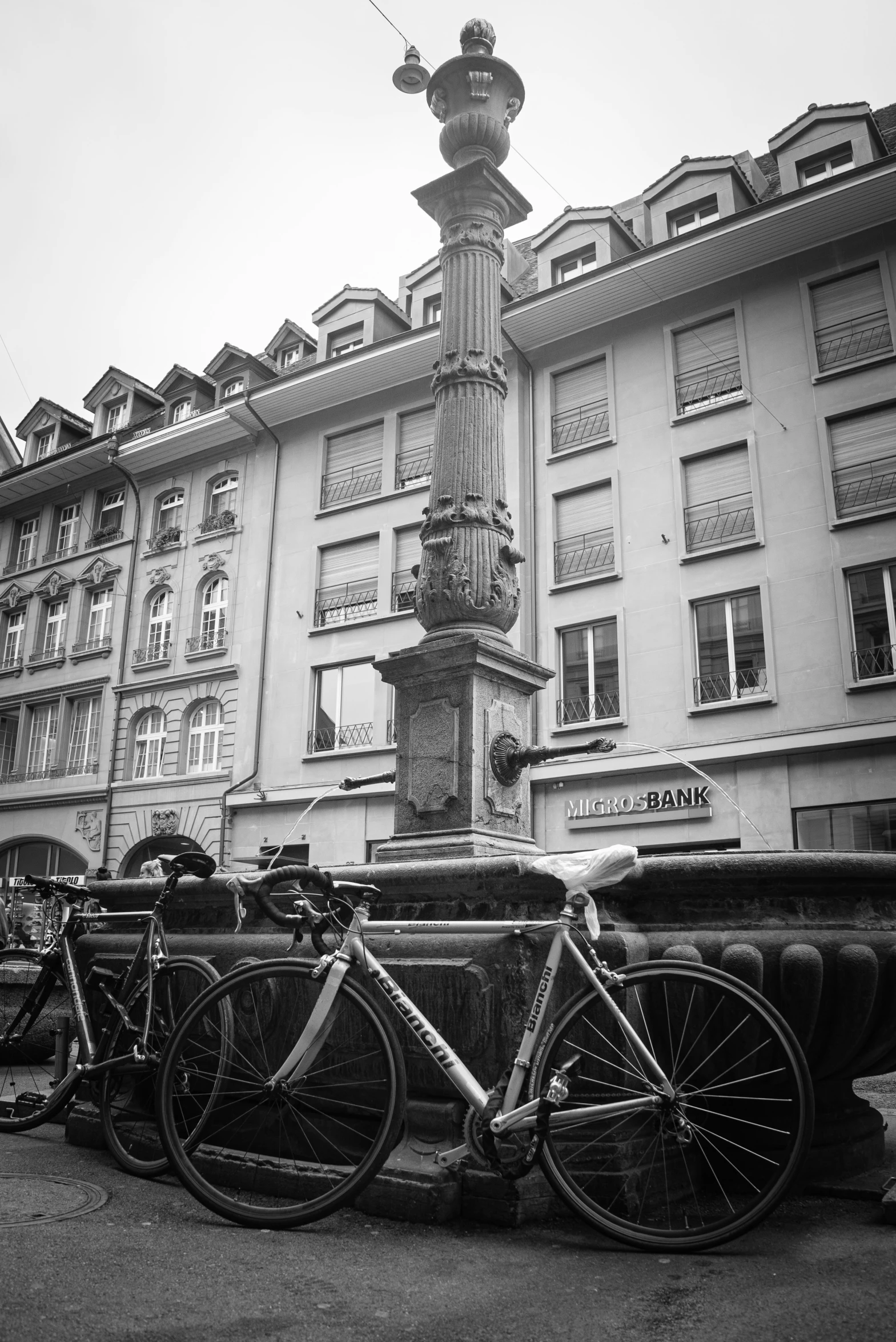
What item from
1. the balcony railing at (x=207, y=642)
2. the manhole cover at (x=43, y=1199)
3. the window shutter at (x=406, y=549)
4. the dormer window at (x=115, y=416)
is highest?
the dormer window at (x=115, y=416)

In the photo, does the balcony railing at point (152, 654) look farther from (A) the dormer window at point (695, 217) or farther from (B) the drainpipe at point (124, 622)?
(A) the dormer window at point (695, 217)

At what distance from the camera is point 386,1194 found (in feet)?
11.5

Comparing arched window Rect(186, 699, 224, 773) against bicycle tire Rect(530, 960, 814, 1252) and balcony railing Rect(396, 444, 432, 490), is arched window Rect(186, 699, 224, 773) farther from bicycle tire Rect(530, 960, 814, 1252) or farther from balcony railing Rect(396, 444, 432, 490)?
bicycle tire Rect(530, 960, 814, 1252)

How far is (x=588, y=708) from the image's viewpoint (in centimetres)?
1931

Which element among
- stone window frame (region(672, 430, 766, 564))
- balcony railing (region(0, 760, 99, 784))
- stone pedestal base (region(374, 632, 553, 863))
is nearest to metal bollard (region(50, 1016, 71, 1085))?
stone pedestal base (region(374, 632, 553, 863))

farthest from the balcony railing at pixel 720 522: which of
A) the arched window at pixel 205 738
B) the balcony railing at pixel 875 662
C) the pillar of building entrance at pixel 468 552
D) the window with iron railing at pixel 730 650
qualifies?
the pillar of building entrance at pixel 468 552

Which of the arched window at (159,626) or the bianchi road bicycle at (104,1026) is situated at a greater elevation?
the arched window at (159,626)

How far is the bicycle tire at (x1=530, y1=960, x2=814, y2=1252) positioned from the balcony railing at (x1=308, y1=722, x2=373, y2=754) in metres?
17.9

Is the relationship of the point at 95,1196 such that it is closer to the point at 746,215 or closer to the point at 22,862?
the point at 746,215

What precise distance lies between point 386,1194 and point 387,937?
97 cm

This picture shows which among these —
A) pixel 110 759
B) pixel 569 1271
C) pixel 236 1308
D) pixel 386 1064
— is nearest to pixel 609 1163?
pixel 569 1271

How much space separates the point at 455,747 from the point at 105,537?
81.8 feet

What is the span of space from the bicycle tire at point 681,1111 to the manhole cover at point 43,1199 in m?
1.57

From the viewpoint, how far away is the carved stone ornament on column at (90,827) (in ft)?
84.0
